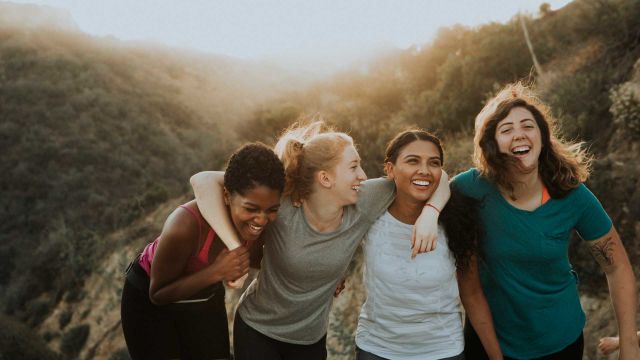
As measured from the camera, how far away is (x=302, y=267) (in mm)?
2711

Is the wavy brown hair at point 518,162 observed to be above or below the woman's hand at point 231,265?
above

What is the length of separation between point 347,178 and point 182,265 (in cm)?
108

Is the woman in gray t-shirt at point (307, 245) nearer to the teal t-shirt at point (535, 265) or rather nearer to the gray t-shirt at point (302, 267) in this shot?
the gray t-shirt at point (302, 267)

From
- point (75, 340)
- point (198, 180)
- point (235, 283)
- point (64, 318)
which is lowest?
point (75, 340)

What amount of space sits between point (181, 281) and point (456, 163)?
20.5 feet

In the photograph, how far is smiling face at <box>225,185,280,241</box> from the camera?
258cm

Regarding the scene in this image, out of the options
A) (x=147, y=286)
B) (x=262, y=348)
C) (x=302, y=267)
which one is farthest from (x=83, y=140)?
(x=302, y=267)

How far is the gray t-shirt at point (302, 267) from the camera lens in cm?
273

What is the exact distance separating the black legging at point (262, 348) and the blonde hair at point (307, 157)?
0.85m

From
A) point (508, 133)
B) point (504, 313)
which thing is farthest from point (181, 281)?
point (508, 133)

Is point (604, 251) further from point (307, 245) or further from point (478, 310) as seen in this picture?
point (307, 245)

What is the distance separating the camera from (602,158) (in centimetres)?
670

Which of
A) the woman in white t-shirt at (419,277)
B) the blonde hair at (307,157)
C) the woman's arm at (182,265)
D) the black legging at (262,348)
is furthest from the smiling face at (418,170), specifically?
the black legging at (262,348)

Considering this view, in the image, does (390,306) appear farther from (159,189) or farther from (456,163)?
(159,189)
